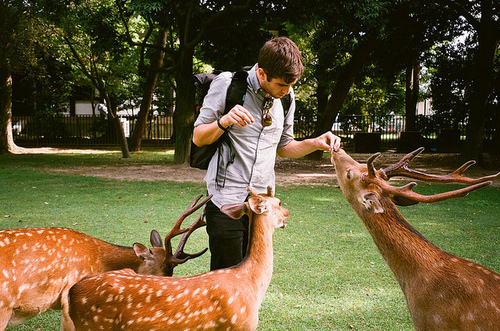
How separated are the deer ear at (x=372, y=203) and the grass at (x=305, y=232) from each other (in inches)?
58.7

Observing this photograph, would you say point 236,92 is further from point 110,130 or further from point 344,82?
point 110,130

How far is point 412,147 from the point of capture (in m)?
21.3

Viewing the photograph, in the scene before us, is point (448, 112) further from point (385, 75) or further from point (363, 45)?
point (363, 45)

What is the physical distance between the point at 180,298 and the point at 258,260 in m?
0.50

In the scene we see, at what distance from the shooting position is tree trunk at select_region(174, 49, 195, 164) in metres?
14.2

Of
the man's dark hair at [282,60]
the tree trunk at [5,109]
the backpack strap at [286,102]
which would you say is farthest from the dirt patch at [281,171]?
the man's dark hair at [282,60]

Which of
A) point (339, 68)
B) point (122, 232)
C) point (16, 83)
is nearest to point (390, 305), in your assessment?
point (122, 232)

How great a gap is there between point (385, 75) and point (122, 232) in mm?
13287

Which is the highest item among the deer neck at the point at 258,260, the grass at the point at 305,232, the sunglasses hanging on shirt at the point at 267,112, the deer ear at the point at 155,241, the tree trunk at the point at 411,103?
the tree trunk at the point at 411,103

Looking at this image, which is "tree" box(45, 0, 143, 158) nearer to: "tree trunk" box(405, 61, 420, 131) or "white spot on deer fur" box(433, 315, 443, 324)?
"tree trunk" box(405, 61, 420, 131)

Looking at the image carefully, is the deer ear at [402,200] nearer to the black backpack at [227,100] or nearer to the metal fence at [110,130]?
the black backpack at [227,100]

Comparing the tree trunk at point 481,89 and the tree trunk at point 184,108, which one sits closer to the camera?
the tree trunk at point 481,89

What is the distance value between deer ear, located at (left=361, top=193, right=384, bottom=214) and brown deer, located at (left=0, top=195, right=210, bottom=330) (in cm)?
101

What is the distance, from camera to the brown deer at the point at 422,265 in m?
2.13
